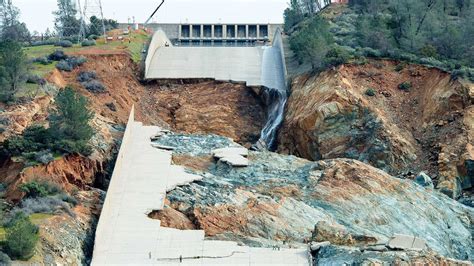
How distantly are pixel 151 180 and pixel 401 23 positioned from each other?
78.3 feet

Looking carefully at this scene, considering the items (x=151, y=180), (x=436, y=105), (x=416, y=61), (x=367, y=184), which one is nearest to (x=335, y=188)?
(x=367, y=184)

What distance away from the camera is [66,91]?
3600 cm

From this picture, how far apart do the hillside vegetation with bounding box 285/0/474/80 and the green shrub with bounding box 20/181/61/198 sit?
20330 mm

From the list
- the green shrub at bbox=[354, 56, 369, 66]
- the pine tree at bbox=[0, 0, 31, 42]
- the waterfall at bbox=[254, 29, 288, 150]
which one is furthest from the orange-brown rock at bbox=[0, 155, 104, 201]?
the pine tree at bbox=[0, 0, 31, 42]

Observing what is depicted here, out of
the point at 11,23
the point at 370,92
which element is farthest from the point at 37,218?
the point at 11,23

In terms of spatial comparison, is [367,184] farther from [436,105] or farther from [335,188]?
[436,105]

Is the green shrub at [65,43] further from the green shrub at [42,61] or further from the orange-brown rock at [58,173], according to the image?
the orange-brown rock at [58,173]

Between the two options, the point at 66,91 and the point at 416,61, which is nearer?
the point at 66,91

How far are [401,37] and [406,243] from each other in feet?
85.7

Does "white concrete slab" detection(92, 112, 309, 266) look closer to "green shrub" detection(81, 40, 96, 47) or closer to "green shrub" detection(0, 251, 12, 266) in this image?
"green shrub" detection(0, 251, 12, 266)

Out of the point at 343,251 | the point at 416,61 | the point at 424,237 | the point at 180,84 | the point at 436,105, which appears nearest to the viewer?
the point at 343,251

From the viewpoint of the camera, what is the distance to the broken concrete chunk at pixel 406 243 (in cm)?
2834

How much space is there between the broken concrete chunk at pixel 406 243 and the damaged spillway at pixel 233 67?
20.0 m

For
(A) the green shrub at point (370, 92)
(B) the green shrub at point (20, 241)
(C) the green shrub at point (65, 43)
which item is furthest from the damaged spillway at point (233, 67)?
(B) the green shrub at point (20, 241)
